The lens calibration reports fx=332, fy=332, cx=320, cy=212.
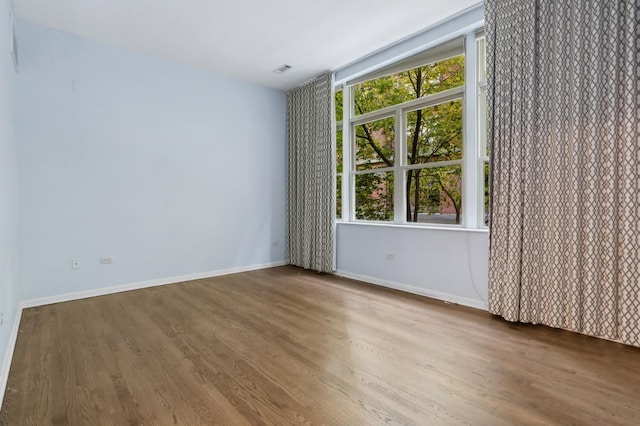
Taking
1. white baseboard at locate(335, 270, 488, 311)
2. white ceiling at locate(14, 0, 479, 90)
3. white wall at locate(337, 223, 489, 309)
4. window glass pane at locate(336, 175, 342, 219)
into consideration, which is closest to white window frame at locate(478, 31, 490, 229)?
white wall at locate(337, 223, 489, 309)

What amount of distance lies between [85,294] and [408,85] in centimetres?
470

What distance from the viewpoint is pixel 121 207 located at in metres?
4.11

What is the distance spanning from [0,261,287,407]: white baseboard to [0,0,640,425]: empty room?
0.03 metres

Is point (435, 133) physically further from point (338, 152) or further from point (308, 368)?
point (308, 368)

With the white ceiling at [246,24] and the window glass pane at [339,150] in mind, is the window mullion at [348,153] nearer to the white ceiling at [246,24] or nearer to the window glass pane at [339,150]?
the window glass pane at [339,150]

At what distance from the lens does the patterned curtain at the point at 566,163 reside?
2471 millimetres

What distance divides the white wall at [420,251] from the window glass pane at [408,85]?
249 mm

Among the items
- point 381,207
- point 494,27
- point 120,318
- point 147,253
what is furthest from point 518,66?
point 147,253

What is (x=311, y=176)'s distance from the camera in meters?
5.30

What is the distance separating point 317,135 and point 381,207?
153 centimetres

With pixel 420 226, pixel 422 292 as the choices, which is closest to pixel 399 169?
pixel 420 226

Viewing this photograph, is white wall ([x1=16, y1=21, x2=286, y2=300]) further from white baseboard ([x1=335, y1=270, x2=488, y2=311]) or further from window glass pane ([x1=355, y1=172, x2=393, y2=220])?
white baseboard ([x1=335, y1=270, x2=488, y2=311])

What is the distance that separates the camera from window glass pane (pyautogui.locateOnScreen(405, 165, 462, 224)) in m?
3.84

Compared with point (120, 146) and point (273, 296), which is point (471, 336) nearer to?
point (273, 296)
